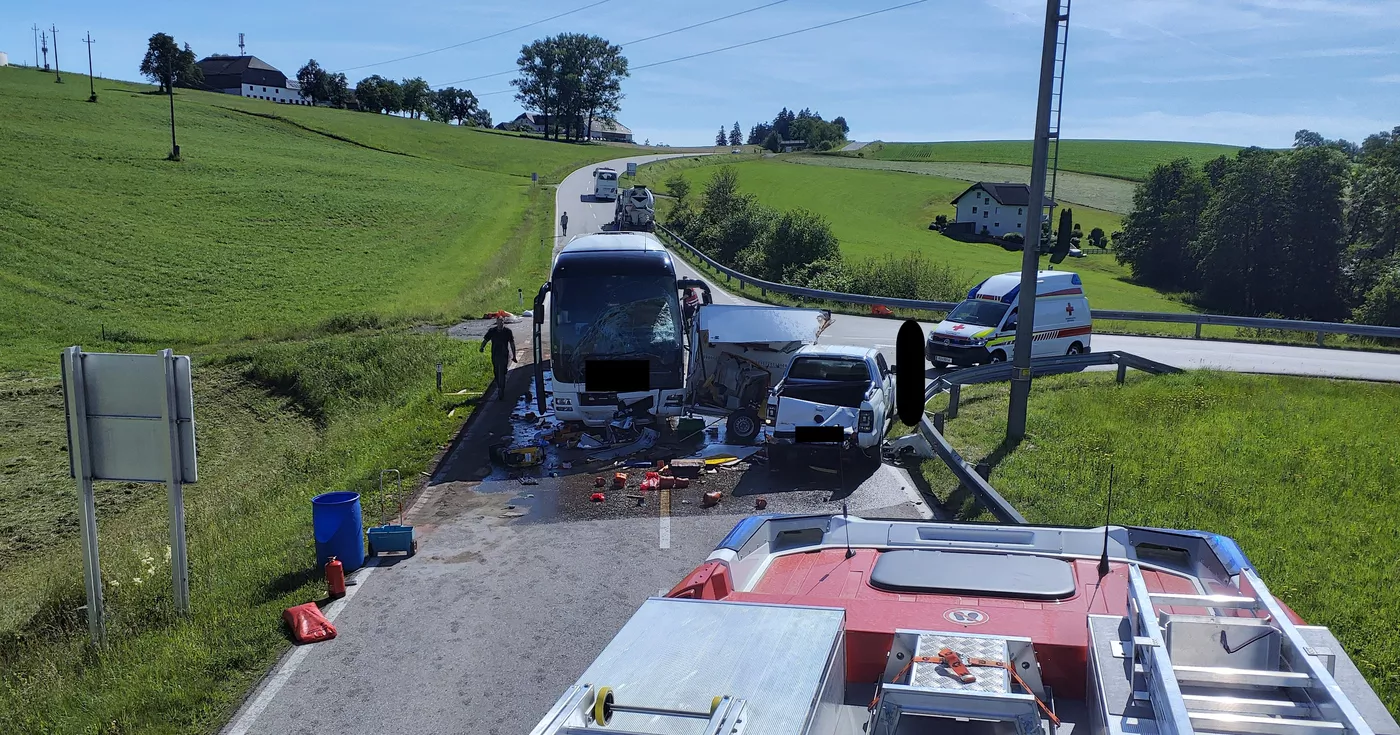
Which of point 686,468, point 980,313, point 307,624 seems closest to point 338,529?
point 307,624

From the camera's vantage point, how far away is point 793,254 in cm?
4366

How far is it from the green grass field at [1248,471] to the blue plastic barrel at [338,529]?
24.0ft

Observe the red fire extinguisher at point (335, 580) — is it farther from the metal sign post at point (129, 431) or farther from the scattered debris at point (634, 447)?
the scattered debris at point (634, 447)

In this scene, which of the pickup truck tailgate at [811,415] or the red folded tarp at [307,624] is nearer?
the red folded tarp at [307,624]

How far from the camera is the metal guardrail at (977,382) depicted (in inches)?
422

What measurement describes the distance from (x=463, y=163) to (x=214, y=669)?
92.7 metres

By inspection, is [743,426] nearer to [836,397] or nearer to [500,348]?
[836,397]

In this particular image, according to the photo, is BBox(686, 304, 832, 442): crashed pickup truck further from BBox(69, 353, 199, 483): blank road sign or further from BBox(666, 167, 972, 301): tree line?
BBox(666, 167, 972, 301): tree line

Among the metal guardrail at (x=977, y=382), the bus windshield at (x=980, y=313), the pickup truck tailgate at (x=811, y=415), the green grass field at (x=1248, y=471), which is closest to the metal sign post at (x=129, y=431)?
the pickup truck tailgate at (x=811, y=415)

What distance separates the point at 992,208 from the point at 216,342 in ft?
212

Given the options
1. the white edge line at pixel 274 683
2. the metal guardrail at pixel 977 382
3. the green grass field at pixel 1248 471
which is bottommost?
the white edge line at pixel 274 683

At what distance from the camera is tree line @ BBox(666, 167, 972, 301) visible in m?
37.3

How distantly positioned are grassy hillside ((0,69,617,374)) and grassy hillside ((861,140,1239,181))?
62.7 meters

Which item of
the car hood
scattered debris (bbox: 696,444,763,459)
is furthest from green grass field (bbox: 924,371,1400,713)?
scattered debris (bbox: 696,444,763,459)
